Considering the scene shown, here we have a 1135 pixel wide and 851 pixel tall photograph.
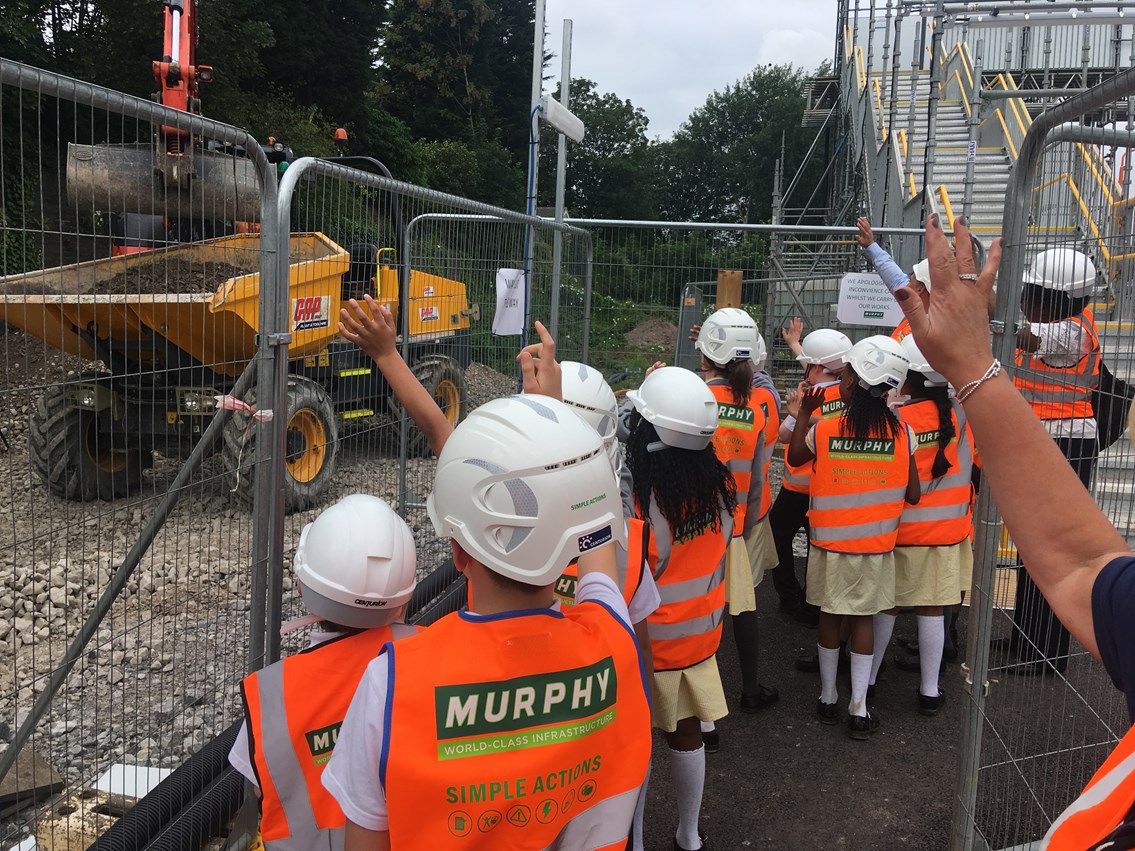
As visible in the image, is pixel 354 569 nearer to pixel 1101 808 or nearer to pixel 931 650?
pixel 1101 808

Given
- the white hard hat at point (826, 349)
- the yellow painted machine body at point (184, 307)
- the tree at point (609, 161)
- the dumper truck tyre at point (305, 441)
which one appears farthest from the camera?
the tree at point (609, 161)

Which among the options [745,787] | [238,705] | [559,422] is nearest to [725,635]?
[745,787]

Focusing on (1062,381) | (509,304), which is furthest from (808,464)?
(1062,381)

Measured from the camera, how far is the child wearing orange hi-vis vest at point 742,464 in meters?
4.81

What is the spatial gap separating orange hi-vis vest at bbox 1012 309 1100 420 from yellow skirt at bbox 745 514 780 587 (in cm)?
242

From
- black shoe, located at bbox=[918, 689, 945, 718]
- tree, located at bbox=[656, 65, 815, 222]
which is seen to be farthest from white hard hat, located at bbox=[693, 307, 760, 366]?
tree, located at bbox=[656, 65, 815, 222]

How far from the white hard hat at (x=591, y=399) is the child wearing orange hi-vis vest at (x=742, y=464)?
137cm

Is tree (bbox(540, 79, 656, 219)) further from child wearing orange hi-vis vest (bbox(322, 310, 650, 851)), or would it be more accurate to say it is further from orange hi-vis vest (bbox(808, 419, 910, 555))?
child wearing orange hi-vis vest (bbox(322, 310, 650, 851))

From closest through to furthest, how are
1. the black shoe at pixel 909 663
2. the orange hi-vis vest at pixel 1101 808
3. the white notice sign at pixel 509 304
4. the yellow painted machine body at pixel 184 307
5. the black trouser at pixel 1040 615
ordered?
the orange hi-vis vest at pixel 1101 808 → the yellow painted machine body at pixel 184 307 → the black trouser at pixel 1040 615 → the white notice sign at pixel 509 304 → the black shoe at pixel 909 663

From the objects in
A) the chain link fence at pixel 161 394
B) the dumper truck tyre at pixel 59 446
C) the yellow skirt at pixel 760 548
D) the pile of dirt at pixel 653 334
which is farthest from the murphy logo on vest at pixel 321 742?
the pile of dirt at pixel 653 334

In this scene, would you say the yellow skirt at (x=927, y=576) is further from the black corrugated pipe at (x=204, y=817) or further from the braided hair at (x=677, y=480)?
the black corrugated pipe at (x=204, y=817)

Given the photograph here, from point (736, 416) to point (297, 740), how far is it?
126 inches

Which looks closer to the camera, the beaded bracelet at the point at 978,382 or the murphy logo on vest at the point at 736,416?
the beaded bracelet at the point at 978,382

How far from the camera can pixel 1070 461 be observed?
2607 mm
